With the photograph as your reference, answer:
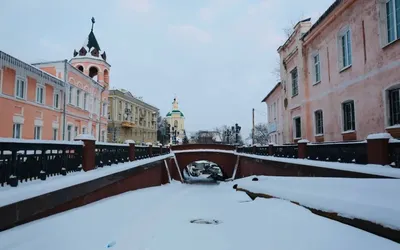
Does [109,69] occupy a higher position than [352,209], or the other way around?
[109,69]

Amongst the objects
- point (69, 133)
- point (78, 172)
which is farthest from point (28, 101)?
point (78, 172)

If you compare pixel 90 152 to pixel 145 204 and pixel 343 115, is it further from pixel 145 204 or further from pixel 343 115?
pixel 343 115

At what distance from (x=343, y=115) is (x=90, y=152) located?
10664 mm

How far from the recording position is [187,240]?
4602 mm

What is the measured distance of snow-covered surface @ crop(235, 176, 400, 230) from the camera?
4.17 m

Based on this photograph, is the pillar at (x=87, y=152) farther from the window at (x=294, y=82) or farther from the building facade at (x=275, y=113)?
the building facade at (x=275, y=113)

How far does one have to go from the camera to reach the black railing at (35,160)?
17.4 feet

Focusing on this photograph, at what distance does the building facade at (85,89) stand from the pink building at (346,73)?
56.0 feet

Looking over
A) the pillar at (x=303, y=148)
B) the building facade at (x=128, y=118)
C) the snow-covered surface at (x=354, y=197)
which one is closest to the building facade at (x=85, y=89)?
the building facade at (x=128, y=118)

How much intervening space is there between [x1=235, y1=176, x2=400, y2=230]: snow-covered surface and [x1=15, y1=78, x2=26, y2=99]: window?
17.7m

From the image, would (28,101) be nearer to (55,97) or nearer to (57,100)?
(55,97)

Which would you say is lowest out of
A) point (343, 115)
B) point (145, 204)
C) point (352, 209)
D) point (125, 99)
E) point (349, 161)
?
point (145, 204)

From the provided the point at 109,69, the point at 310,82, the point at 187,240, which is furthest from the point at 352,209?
the point at 109,69

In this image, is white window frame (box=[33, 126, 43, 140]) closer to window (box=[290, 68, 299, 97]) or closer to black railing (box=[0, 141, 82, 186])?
black railing (box=[0, 141, 82, 186])
